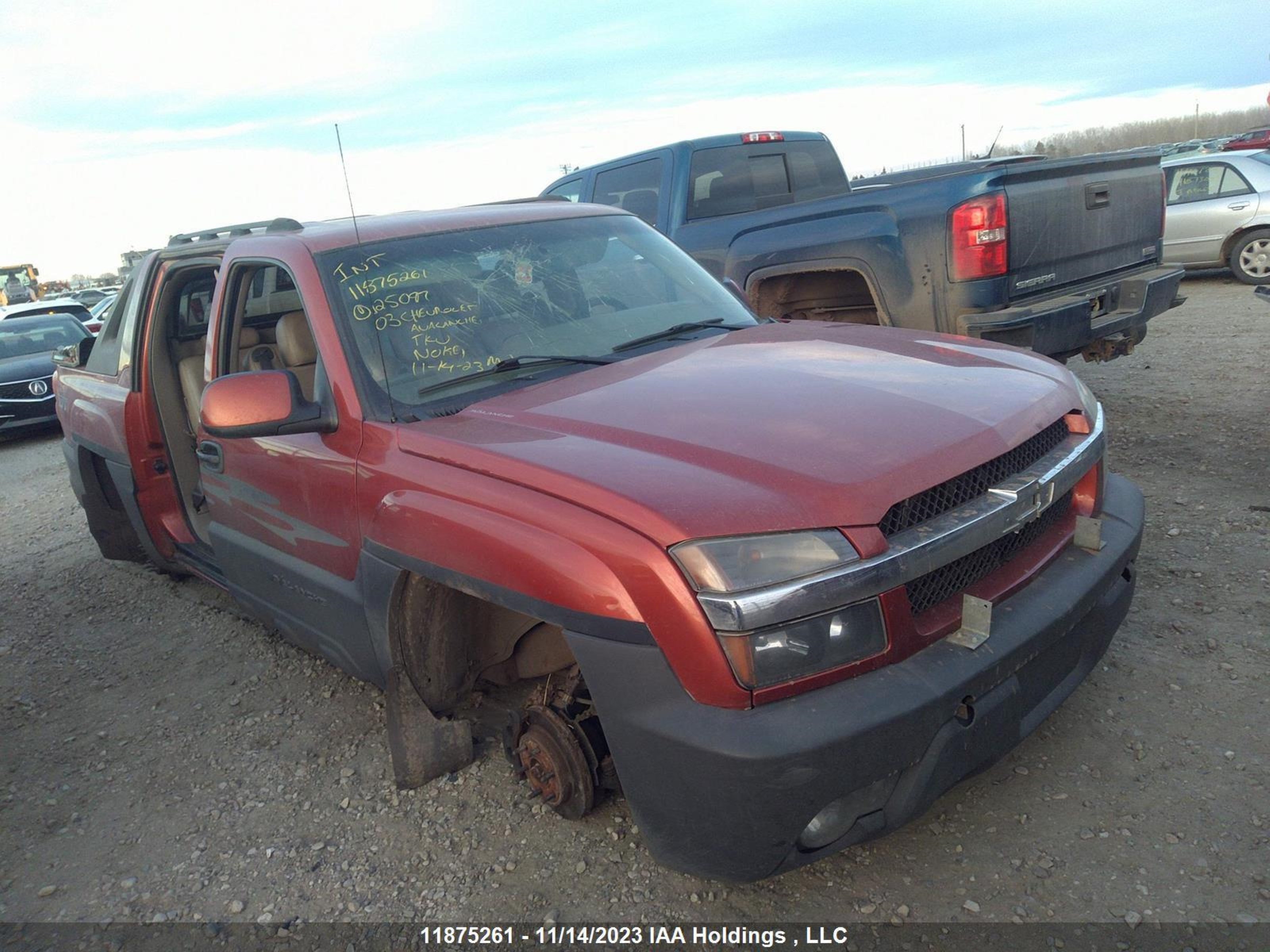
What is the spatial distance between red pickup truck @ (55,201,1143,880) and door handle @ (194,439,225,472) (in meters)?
0.02

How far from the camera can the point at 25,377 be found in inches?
429

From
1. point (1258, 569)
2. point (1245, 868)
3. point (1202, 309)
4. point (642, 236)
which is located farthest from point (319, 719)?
point (1202, 309)

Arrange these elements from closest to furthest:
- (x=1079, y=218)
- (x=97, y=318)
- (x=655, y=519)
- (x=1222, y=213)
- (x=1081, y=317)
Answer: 1. (x=655, y=519)
2. (x=1081, y=317)
3. (x=1079, y=218)
4. (x=1222, y=213)
5. (x=97, y=318)

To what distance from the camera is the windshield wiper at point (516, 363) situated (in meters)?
2.86

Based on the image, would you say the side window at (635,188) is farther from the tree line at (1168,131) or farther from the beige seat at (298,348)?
the tree line at (1168,131)

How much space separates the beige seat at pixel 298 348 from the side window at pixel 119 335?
1.19 m

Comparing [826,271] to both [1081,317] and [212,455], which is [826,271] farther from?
[212,455]

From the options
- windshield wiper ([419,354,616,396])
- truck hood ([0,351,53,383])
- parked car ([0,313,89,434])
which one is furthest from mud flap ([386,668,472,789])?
Result: truck hood ([0,351,53,383])

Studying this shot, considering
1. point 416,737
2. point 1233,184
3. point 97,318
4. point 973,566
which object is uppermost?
point 1233,184

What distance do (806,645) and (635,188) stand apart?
5.76 meters

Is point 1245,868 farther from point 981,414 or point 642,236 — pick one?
point 642,236

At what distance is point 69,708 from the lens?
12.9 ft

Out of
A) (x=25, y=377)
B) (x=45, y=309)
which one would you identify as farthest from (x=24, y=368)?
(x=45, y=309)

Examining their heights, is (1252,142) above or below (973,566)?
above
